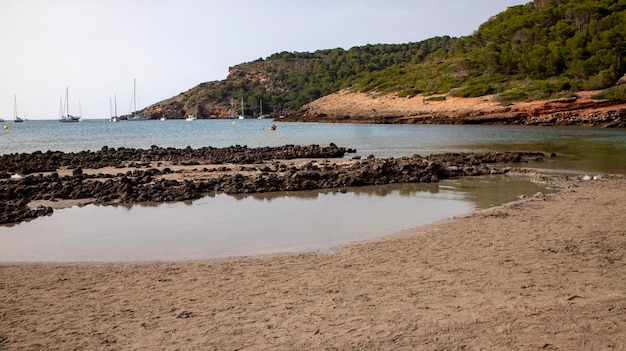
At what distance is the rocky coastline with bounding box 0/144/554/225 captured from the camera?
51.1ft

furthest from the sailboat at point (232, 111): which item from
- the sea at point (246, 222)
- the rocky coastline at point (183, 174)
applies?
the sea at point (246, 222)

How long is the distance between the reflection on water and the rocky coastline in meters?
0.83

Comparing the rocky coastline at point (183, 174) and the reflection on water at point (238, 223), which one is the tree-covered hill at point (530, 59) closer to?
the rocky coastline at point (183, 174)

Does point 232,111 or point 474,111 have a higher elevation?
point 232,111

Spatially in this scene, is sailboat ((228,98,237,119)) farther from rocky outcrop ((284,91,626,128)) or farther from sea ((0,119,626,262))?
sea ((0,119,626,262))

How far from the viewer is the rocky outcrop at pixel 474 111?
56634 mm

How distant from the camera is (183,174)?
20750 mm

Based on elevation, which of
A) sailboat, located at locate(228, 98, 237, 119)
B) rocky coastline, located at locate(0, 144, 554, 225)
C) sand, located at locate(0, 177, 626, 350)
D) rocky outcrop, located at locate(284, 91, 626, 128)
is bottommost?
sand, located at locate(0, 177, 626, 350)

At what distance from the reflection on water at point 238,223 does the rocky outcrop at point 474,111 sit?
147 ft

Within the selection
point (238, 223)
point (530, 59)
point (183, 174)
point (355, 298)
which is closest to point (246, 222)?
point (238, 223)

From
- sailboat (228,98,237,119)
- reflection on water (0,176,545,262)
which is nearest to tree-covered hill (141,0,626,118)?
sailboat (228,98,237,119)

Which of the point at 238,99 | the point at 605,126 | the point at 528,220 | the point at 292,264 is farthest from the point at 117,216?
the point at 238,99

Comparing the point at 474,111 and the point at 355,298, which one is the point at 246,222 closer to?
the point at 355,298

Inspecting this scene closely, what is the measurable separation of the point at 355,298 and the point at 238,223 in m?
6.12
